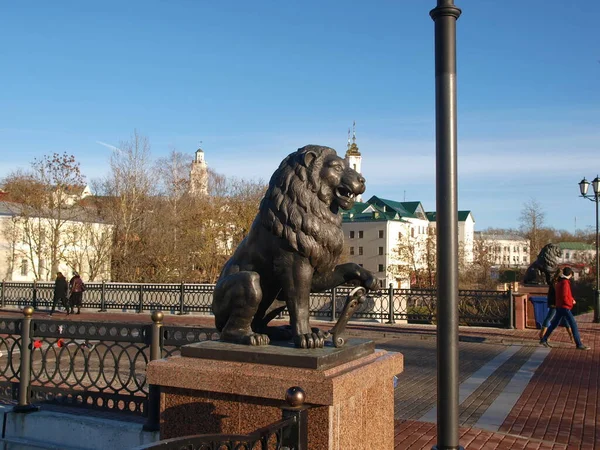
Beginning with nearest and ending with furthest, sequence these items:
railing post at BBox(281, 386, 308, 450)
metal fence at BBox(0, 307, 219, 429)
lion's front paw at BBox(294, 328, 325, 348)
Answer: railing post at BBox(281, 386, 308, 450)
lion's front paw at BBox(294, 328, 325, 348)
metal fence at BBox(0, 307, 219, 429)

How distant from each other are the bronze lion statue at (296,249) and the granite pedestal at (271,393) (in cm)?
27

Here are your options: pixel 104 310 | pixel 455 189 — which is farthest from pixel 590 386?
pixel 104 310

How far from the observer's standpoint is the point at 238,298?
408cm

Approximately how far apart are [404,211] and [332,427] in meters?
80.8

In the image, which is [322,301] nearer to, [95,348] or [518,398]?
[518,398]

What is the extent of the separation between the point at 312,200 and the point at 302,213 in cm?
12

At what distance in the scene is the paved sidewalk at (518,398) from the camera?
619 centimetres

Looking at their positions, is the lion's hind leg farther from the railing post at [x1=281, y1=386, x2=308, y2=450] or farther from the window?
the window

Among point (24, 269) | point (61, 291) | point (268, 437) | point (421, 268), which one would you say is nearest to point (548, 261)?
point (421, 268)

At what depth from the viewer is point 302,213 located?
3947 mm

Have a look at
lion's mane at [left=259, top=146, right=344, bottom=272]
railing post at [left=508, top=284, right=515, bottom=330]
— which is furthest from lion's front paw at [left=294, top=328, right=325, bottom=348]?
railing post at [left=508, top=284, right=515, bottom=330]

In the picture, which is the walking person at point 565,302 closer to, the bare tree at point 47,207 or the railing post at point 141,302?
the railing post at point 141,302

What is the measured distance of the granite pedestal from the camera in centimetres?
344

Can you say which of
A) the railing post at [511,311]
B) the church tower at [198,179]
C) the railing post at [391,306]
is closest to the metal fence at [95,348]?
the railing post at [511,311]
